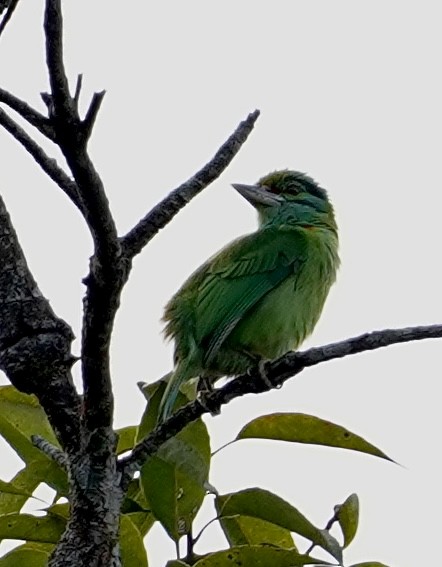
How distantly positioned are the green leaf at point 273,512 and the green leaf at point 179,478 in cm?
8

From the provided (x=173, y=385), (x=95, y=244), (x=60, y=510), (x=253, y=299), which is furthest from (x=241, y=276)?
(x=95, y=244)

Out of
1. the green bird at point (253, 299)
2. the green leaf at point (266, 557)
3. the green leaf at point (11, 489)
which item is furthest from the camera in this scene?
the green bird at point (253, 299)

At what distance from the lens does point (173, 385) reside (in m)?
3.76

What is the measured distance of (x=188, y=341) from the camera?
15.7ft

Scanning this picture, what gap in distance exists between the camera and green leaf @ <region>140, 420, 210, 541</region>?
9.11ft

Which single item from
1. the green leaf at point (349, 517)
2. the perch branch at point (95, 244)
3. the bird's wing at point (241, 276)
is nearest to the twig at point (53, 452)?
the perch branch at point (95, 244)

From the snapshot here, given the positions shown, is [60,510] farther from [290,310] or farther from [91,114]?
[290,310]

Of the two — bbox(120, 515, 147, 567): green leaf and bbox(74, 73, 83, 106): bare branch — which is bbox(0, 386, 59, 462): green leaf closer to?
bbox(120, 515, 147, 567): green leaf

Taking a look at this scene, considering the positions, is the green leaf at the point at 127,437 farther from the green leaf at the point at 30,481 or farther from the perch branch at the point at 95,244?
the perch branch at the point at 95,244

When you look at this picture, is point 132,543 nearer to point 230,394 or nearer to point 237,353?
point 230,394

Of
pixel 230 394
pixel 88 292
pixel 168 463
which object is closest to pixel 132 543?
pixel 168 463

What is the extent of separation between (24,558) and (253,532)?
589 mm

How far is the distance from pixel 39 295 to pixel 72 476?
1.70 ft

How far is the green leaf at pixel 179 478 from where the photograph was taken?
109 inches
